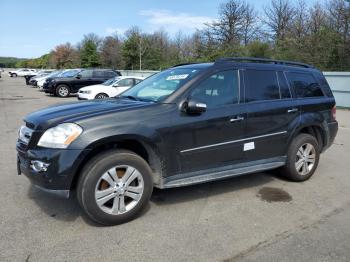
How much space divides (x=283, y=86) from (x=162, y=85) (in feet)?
6.14

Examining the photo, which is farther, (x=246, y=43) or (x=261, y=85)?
(x=246, y=43)

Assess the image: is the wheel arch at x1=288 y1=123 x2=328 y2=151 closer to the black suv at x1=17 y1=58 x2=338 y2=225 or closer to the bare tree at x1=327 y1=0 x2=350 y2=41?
the black suv at x1=17 y1=58 x2=338 y2=225

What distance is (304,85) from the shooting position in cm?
591

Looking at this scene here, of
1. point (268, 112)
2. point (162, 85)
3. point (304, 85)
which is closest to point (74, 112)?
point (162, 85)

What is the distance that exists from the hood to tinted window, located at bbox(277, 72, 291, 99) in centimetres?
218

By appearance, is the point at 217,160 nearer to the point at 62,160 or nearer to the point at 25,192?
the point at 62,160

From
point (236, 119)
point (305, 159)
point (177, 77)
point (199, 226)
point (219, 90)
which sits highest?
point (177, 77)

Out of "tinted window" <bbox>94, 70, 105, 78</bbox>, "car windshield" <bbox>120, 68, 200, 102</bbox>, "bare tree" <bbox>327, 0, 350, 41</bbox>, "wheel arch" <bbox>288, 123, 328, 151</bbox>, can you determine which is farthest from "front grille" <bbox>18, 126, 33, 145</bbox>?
"bare tree" <bbox>327, 0, 350, 41</bbox>

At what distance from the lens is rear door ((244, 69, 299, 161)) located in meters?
5.04

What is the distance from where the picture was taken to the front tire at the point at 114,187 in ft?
12.7

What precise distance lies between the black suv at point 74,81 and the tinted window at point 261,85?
718 inches

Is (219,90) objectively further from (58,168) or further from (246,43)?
(246,43)

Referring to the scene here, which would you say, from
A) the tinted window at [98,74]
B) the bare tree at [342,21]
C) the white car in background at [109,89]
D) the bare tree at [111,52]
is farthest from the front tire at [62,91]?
the bare tree at [111,52]

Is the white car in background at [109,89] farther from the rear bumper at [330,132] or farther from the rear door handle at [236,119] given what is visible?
the rear door handle at [236,119]
